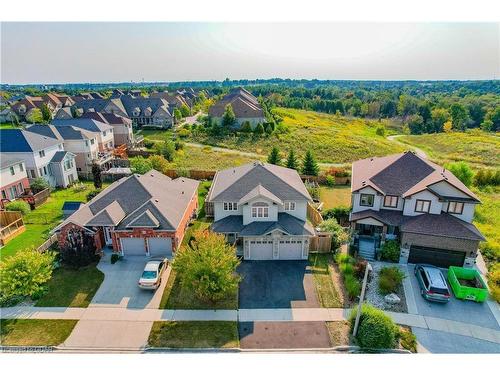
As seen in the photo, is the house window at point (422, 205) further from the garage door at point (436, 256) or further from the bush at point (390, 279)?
the bush at point (390, 279)

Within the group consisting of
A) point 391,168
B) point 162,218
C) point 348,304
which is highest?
point 391,168

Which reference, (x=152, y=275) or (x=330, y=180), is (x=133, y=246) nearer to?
(x=152, y=275)

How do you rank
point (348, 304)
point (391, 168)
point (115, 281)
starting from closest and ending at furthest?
point (348, 304) → point (115, 281) → point (391, 168)

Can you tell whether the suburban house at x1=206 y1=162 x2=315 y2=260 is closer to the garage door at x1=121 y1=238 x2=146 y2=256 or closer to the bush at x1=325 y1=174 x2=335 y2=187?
the garage door at x1=121 y1=238 x2=146 y2=256

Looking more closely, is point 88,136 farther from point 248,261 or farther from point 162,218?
point 248,261

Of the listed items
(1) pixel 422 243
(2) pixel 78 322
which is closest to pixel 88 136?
(2) pixel 78 322

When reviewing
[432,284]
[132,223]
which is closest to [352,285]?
[432,284]

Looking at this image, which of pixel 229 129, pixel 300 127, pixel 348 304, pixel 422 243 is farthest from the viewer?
pixel 300 127

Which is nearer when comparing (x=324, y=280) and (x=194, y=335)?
(x=194, y=335)
